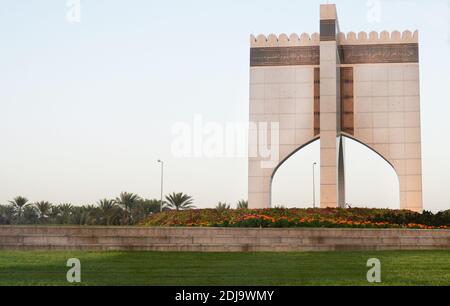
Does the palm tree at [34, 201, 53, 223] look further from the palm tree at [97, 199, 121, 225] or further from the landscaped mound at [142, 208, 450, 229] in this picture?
the landscaped mound at [142, 208, 450, 229]

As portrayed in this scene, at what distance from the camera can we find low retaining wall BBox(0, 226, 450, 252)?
1953cm

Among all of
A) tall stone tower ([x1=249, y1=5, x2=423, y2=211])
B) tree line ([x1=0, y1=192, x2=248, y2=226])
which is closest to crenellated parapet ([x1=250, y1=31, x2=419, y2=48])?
tall stone tower ([x1=249, y1=5, x2=423, y2=211])

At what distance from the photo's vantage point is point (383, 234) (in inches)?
810

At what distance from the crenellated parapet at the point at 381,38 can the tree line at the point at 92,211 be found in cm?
1488

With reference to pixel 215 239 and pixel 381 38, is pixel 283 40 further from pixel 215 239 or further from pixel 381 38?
pixel 215 239

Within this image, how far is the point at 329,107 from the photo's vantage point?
40.2m

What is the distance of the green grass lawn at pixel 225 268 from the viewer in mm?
12266

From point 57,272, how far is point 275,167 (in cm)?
3021

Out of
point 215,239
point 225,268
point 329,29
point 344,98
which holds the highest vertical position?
point 329,29

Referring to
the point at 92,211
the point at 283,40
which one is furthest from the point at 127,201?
the point at 283,40

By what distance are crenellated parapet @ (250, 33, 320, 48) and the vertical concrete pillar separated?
2144 mm

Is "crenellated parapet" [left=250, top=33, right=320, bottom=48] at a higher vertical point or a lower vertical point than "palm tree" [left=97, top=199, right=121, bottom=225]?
higher

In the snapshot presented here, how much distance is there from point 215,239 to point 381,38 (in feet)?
90.0
